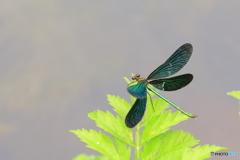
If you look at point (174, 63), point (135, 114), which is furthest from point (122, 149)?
point (174, 63)

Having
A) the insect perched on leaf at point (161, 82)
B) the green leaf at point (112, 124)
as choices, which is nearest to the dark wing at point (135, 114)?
the insect perched on leaf at point (161, 82)

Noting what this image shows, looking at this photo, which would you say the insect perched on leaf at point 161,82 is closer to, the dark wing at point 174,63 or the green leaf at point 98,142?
the dark wing at point 174,63

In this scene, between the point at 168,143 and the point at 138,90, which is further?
the point at 168,143

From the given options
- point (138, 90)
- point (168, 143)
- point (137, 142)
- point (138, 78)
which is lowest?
point (168, 143)

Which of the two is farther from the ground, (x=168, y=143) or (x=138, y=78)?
(x=138, y=78)

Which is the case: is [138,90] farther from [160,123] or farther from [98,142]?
[98,142]

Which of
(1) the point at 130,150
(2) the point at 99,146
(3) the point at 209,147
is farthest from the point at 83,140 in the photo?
(3) the point at 209,147
